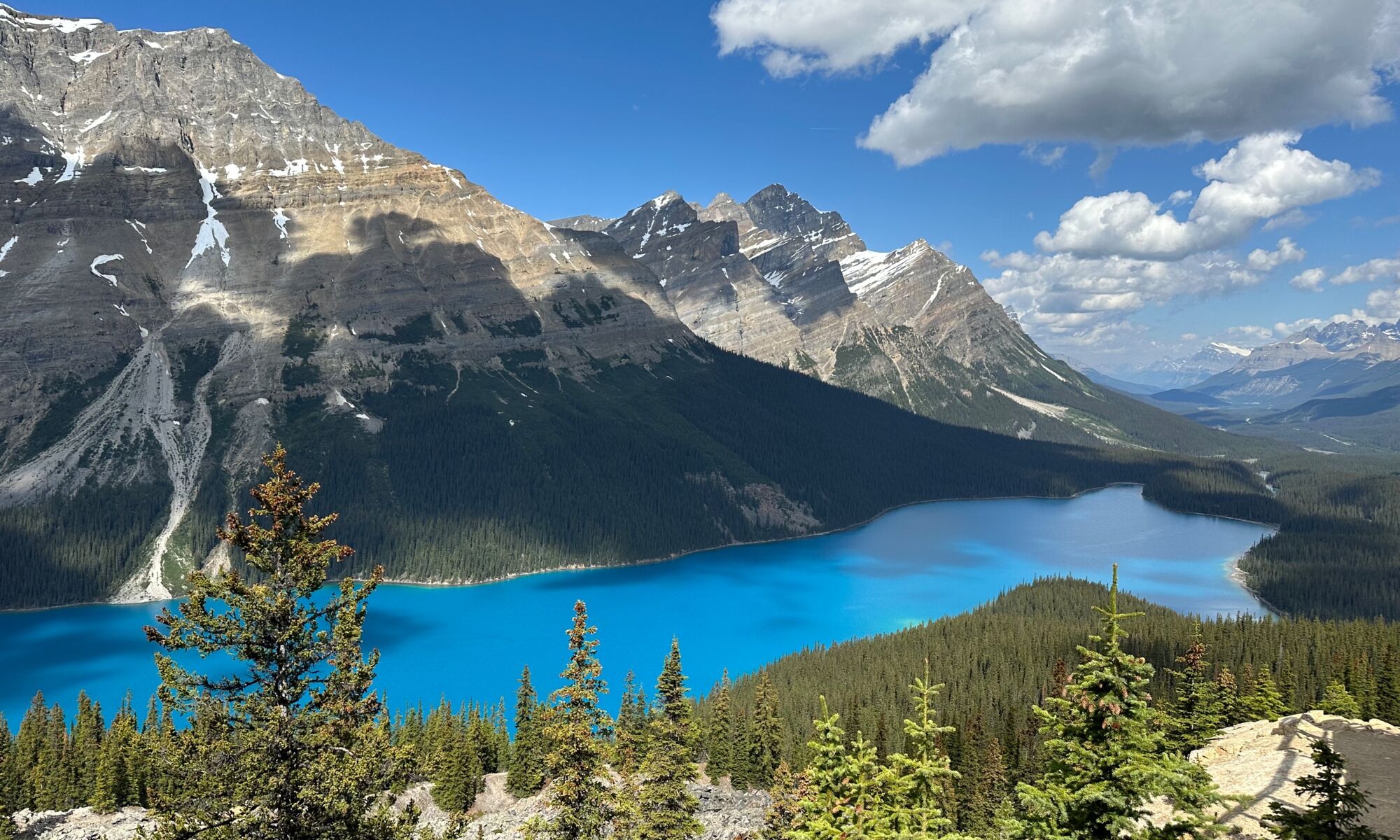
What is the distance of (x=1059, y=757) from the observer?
14.3 metres

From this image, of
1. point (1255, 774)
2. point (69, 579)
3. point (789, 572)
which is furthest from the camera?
point (789, 572)

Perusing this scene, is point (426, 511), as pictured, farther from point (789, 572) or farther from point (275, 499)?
point (275, 499)

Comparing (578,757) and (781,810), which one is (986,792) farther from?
(578,757)

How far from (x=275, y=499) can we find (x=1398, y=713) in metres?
74.0

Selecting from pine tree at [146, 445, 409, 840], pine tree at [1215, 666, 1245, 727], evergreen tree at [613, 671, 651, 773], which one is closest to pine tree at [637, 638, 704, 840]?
evergreen tree at [613, 671, 651, 773]

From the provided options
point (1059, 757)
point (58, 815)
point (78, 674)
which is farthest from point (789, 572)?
point (1059, 757)

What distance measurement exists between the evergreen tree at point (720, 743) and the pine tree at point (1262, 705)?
36.3m

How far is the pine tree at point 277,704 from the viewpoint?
1284 cm

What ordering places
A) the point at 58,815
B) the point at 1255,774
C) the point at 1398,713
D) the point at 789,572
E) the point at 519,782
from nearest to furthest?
the point at 1255,774 < the point at 58,815 < the point at 1398,713 < the point at 519,782 < the point at 789,572

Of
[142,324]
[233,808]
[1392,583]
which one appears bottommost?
[1392,583]

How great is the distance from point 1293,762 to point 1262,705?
25.5 metres

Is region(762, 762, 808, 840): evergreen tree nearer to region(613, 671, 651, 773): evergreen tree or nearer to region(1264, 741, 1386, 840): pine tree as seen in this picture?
region(613, 671, 651, 773): evergreen tree

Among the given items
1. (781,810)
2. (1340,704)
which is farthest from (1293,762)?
(1340,704)

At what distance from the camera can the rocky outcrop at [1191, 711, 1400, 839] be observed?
85.6 feet
